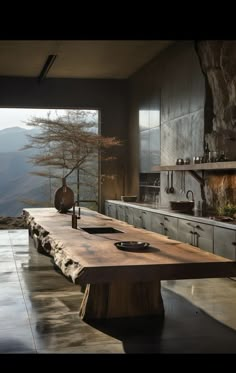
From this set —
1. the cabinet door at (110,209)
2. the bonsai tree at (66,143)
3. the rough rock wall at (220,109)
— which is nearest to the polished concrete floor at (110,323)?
the rough rock wall at (220,109)

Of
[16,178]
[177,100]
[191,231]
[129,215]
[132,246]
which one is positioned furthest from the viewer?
[16,178]

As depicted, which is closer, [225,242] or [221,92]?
[225,242]

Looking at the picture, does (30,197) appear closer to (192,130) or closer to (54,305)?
(192,130)

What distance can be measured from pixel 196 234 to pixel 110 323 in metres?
2.22

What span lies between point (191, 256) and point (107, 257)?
544mm

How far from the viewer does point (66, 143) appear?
1060 cm

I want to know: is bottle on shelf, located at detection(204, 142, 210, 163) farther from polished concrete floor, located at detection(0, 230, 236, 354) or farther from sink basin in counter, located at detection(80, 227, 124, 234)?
sink basin in counter, located at detection(80, 227, 124, 234)

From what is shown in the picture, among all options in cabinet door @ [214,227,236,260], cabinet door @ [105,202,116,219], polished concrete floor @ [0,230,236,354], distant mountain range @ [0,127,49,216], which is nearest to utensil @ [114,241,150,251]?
polished concrete floor @ [0,230,236,354]

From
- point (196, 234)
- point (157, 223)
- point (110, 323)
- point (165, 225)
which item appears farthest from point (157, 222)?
point (110, 323)

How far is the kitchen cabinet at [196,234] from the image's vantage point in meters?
5.47

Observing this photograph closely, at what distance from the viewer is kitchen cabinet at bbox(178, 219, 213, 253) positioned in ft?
18.0

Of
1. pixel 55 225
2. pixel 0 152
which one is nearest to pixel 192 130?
pixel 55 225

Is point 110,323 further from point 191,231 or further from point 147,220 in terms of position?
point 147,220

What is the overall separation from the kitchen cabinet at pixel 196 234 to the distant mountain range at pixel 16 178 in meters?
5.55
